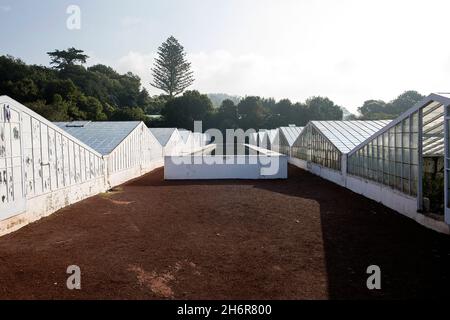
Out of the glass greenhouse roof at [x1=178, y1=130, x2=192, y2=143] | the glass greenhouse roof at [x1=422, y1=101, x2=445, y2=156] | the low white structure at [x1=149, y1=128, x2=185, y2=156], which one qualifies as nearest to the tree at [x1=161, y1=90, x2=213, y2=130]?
the glass greenhouse roof at [x1=178, y1=130, x2=192, y2=143]

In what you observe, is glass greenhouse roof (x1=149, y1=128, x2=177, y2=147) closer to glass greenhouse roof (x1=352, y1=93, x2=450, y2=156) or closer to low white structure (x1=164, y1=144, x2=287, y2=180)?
low white structure (x1=164, y1=144, x2=287, y2=180)

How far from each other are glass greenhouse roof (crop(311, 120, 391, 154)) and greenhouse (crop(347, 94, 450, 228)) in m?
4.87

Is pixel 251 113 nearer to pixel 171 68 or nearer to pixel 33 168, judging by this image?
pixel 171 68

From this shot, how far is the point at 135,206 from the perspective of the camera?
15.9 metres

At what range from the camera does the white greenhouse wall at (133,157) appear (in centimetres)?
2238

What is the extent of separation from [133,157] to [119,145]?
361cm

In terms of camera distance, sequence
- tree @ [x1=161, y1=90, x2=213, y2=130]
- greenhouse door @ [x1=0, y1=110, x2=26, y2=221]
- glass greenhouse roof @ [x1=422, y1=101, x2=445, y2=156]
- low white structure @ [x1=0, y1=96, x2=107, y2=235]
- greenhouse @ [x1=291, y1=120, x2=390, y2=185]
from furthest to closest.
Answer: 1. tree @ [x1=161, y1=90, x2=213, y2=130]
2. greenhouse @ [x1=291, y1=120, x2=390, y2=185]
3. glass greenhouse roof @ [x1=422, y1=101, x2=445, y2=156]
4. low white structure @ [x1=0, y1=96, x2=107, y2=235]
5. greenhouse door @ [x1=0, y1=110, x2=26, y2=221]

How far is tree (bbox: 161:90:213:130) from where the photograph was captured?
68188 millimetres

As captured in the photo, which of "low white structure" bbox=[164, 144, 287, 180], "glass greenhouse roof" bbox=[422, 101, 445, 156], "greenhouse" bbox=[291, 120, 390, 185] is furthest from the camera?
"low white structure" bbox=[164, 144, 287, 180]

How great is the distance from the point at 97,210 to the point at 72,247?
17.2 ft

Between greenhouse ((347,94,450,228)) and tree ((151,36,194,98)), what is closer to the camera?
greenhouse ((347,94,450,228))

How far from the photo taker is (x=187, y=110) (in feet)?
228

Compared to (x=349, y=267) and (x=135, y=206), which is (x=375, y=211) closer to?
(x=349, y=267)
